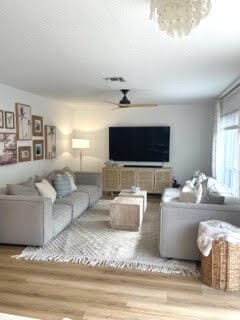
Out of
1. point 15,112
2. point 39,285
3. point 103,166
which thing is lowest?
point 39,285

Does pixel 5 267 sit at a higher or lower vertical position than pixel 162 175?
lower

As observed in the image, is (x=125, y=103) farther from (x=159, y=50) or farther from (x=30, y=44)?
(x=30, y=44)

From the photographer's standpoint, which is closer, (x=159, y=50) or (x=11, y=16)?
(x=11, y=16)

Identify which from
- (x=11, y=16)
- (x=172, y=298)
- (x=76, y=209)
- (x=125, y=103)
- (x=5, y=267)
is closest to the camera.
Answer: (x=11, y=16)

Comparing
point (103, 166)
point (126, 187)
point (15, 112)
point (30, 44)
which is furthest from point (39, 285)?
point (103, 166)

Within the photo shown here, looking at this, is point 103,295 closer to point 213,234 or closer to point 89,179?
point 213,234

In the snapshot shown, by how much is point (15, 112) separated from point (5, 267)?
2.79 metres

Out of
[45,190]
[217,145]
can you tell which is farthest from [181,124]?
[45,190]

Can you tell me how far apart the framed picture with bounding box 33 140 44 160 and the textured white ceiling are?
1.30 metres

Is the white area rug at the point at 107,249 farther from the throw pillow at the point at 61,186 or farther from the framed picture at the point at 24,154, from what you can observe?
the framed picture at the point at 24,154

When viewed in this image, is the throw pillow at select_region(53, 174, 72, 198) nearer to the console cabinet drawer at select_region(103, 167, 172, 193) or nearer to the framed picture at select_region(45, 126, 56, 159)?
the framed picture at select_region(45, 126, 56, 159)

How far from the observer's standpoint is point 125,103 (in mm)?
5148

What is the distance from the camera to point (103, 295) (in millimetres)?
2633

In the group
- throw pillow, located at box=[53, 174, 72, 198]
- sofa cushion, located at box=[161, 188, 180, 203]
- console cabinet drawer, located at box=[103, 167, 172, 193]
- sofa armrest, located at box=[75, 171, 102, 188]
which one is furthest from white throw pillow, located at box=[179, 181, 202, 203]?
sofa armrest, located at box=[75, 171, 102, 188]
